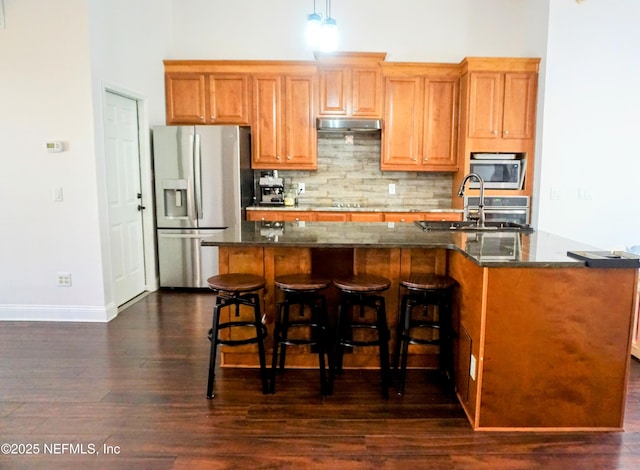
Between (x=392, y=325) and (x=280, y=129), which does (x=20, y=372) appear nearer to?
(x=392, y=325)

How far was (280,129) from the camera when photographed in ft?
16.5

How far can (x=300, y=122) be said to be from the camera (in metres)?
5.01

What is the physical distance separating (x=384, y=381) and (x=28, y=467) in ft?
5.87

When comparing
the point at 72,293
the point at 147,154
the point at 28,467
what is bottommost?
the point at 28,467

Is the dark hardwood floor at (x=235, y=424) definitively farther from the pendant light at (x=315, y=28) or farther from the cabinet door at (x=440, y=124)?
the cabinet door at (x=440, y=124)

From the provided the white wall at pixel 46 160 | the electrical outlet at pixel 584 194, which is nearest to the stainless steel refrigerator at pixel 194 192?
the white wall at pixel 46 160

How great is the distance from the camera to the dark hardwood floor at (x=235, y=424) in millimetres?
1987

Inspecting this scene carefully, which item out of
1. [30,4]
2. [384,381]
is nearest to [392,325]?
[384,381]

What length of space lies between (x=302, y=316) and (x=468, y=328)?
1.05 meters

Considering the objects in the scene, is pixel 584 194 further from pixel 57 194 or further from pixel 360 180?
pixel 57 194

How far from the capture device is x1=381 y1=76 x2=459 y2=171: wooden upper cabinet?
194 inches

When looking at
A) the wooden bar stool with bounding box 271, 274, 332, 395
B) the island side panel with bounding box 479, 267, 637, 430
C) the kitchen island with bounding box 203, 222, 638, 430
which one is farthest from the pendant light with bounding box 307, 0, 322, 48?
the island side panel with bounding box 479, 267, 637, 430

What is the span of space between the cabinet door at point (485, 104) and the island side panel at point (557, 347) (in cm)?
293

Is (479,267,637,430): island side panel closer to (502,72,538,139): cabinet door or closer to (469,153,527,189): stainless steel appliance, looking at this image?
(469,153,527,189): stainless steel appliance
